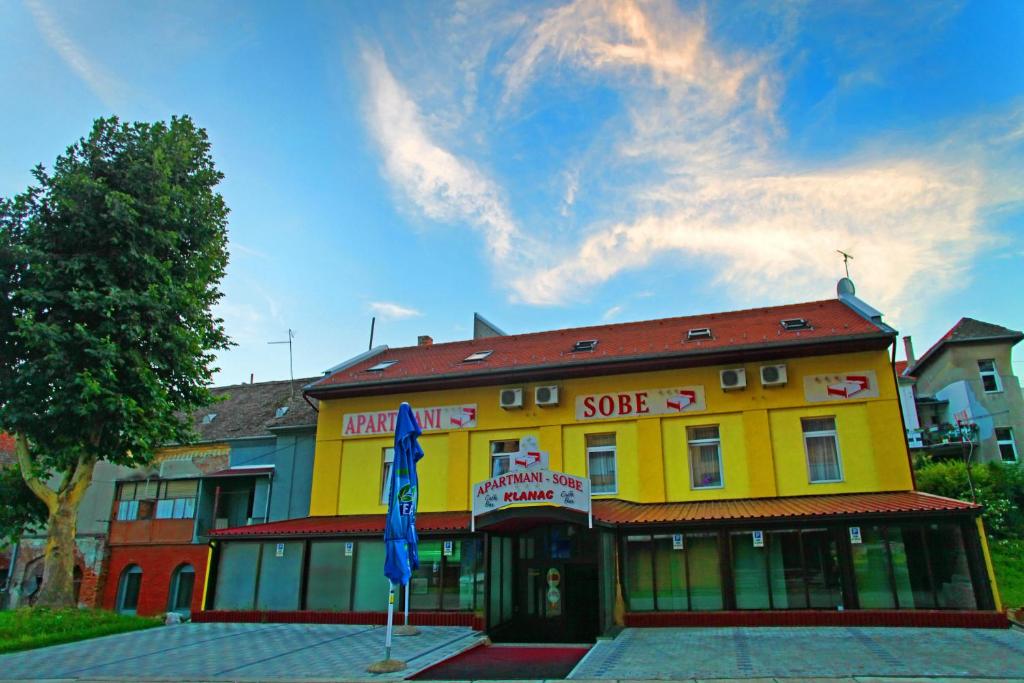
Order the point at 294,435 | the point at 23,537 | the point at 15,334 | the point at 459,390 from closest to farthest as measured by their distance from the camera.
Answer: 1. the point at 15,334
2. the point at 459,390
3. the point at 294,435
4. the point at 23,537

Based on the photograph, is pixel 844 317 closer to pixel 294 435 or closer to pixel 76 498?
pixel 294 435

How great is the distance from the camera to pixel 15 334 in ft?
53.0

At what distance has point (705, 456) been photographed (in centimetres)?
1709

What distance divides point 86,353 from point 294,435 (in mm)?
8235

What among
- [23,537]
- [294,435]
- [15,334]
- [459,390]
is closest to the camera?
[15,334]

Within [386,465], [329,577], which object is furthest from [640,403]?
[329,577]

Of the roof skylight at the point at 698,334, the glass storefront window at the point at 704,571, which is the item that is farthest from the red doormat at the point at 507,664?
the roof skylight at the point at 698,334

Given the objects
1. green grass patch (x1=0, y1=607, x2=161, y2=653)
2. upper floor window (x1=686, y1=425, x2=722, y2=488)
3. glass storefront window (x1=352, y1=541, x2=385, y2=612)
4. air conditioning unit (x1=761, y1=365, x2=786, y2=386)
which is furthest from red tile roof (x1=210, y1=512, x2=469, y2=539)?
air conditioning unit (x1=761, y1=365, x2=786, y2=386)

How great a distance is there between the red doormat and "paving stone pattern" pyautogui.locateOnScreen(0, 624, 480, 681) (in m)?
0.29

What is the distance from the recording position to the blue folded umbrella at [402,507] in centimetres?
1184

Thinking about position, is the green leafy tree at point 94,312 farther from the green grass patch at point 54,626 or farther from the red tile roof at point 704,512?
the red tile roof at point 704,512

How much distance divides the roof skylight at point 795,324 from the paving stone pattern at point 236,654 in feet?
37.4

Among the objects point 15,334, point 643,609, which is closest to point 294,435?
point 15,334

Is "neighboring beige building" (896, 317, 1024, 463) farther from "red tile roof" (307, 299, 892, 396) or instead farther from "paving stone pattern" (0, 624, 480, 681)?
"paving stone pattern" (0, 624, 480, 681)
